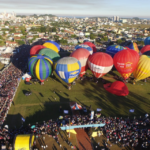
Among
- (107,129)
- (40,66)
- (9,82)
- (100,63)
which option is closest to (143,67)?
(100,63)

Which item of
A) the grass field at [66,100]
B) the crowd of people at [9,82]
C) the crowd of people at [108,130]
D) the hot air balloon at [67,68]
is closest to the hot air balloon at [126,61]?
the grass field at [66,100]

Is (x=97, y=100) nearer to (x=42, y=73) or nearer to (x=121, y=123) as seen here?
(x=121, y=123)

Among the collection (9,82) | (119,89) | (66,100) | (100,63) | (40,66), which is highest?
(100,63)

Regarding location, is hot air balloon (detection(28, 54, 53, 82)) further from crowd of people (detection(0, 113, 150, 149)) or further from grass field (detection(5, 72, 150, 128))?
crowd of people (detection(0, 113, 150, 149))

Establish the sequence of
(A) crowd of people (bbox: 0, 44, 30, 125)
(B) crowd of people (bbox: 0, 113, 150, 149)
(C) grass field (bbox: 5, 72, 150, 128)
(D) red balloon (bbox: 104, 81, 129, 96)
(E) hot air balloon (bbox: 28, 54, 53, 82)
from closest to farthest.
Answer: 1. (B) crowd of people (bbox: 0, 113, 150, 149)
2. (C) grass field (bbox: 5, 72, 150, 128)
3. (A) crowd of people (bbox: 0, 44, 30, 125)
4. (D) red balloon (bbox: 104, 81, 129, 96)
5. (E) hot air balloon (bbox: 28, 54, 53, 82)

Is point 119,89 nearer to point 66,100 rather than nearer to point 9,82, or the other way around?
point 66,100

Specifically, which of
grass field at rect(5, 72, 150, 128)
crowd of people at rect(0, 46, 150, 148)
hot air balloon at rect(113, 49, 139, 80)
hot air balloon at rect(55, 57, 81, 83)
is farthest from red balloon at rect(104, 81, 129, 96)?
hot air balloon at rect(55, 57, 81, 83)

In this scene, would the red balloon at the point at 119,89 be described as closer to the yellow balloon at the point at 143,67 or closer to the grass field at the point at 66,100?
the grass field at the point at 66,100

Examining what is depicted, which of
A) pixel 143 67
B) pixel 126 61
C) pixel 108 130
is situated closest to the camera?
pixel 108 130
